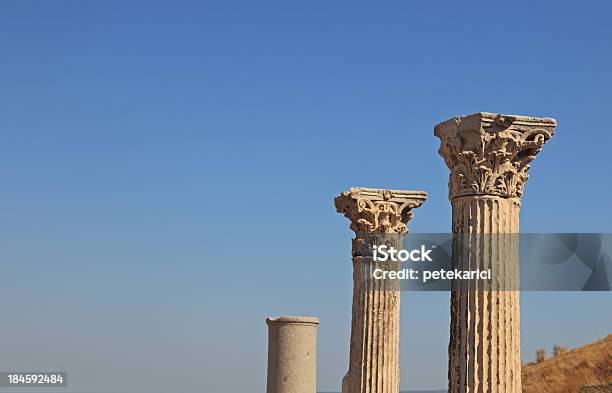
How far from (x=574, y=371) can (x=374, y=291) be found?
1378 centimetres

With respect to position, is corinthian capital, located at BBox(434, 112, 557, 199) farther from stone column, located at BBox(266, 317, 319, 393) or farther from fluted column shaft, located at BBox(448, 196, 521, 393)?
stone column, located at BBox(266, 317, 319, 393)

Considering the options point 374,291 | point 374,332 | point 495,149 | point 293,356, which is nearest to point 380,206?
point 374,291

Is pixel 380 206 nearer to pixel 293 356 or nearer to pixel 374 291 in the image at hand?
pixel 374 291

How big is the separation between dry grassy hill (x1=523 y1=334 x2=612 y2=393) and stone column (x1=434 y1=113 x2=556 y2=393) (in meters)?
14.4

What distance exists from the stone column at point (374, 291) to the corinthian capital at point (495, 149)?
5.15 meters

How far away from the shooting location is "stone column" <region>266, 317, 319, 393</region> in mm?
21922

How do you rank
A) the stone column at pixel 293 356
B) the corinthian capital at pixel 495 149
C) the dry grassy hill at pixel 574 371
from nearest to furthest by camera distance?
the corinthian capital at pixel 495 149 < the stone column at pixel 293 356 < the dry grassy hill at pixel 574 371

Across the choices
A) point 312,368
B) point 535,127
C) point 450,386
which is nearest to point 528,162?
point 535,127

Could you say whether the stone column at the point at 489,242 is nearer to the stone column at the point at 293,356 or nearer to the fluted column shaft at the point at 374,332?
the fluted column shaft at the point at 374,332

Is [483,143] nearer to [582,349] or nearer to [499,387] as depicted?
[499,387]

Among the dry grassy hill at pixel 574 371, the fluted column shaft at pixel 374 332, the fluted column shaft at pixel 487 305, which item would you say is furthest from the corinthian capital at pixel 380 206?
the dry grassy hill at pixel 574 371

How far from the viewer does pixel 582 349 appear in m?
30.7

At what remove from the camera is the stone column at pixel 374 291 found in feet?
56.1

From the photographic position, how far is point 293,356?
2194cm
